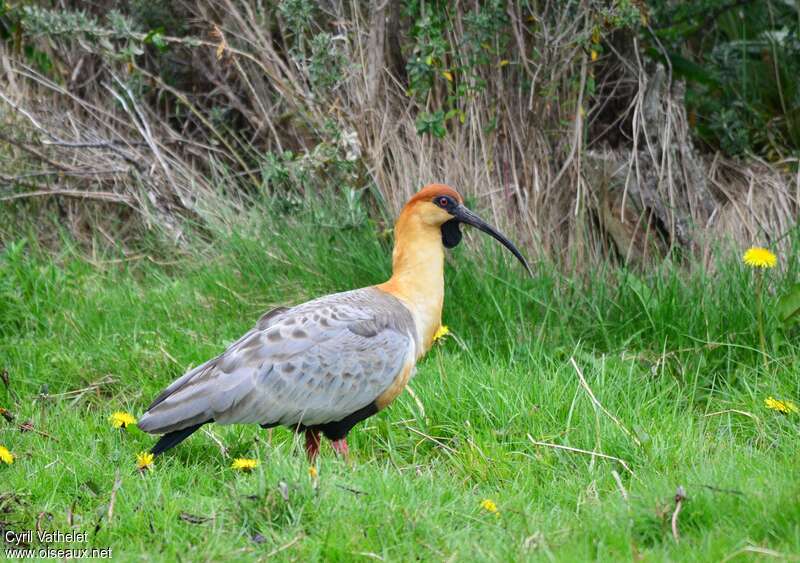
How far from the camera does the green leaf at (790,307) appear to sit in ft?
18.5

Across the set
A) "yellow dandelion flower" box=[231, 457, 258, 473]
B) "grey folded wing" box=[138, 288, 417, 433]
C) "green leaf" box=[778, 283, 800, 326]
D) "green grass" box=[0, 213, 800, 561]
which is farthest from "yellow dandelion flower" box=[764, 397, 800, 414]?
"yellow dandelion flower" box=[231, 457, 258, 473]

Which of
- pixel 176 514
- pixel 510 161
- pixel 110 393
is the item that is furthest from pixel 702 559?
pixel 510 161

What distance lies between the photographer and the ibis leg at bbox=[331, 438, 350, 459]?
5.07 meters

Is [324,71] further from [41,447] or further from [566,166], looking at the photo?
[41,447]

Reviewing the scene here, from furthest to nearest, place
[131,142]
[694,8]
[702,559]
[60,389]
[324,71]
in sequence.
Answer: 1. [131,142]
2. [694,8]
3. [324,71]
4. [60,389]
5. [702,559]

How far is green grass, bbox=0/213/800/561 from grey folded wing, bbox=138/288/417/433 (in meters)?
0.22

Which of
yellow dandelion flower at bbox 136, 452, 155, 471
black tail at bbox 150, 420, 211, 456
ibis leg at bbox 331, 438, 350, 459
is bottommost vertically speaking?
ibis leg at bbox 331, 438, 350, 459

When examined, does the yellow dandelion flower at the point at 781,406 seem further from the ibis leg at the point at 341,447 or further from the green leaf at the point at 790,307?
the ibis leg at the point at 341,447

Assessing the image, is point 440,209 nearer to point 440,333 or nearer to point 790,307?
point 440,333

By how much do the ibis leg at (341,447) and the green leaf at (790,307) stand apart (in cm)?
226

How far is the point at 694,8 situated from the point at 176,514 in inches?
206

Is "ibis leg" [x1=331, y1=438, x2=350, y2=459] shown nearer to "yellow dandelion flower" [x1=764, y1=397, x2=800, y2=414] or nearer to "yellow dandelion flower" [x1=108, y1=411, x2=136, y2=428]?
"yellow dandelion flower" [x1=108, y1=411, x2=136, y2=428]

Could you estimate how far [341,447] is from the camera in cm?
512

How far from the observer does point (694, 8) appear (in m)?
7.71
